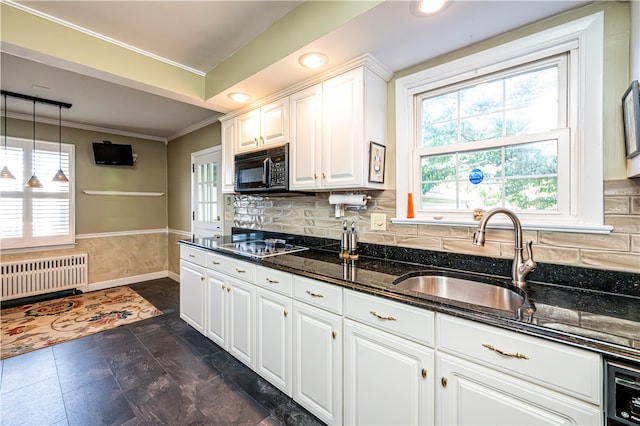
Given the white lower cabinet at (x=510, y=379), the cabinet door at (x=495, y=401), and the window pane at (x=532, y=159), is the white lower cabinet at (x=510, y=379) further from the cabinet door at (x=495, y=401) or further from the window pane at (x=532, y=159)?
the window pane at (x=532, y=159)

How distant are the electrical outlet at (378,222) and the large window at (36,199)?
444 centimetres

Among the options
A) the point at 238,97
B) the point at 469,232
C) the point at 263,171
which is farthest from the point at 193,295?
the point at 469,232

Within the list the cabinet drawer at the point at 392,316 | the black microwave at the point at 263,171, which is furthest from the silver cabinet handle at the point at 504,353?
the black microwave at the point at 263,171

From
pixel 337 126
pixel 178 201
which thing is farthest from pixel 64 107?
pixel 337 126

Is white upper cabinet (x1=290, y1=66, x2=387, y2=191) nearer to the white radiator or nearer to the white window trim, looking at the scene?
the white window trim

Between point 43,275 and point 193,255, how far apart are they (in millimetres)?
2746

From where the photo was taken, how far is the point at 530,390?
3.07 ft

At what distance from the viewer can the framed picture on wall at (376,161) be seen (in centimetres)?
185

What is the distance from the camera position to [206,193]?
157 inches

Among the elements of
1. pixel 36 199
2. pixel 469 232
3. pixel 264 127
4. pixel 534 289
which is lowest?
pixel 534 289

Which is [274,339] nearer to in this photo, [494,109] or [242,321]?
[242,321]

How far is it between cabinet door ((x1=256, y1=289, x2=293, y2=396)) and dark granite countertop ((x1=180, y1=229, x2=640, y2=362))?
0.25 meters

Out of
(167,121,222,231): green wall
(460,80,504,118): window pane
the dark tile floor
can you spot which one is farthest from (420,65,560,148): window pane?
(167,121,222,231): green wall

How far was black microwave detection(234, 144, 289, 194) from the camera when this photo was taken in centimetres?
226
